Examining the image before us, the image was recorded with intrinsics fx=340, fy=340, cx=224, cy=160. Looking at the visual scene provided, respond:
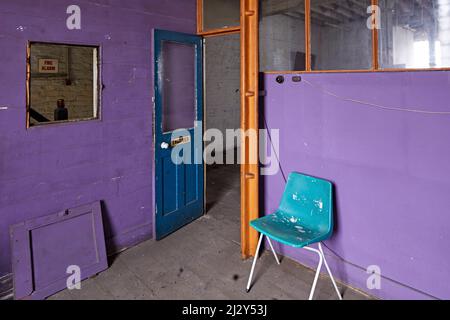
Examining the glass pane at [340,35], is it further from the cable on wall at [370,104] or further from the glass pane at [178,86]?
the glass pane at [178,86]

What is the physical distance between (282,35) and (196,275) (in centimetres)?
224

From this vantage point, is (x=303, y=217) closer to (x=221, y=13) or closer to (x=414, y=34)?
(x=414, y=34)

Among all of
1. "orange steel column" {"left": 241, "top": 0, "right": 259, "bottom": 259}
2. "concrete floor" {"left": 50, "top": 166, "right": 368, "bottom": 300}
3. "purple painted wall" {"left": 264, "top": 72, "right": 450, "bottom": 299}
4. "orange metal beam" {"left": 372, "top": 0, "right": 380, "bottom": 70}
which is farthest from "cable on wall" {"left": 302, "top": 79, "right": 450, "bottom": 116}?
"concrete floor" {"left": 50, "top": 166, "right": 368, "bottom": 300}

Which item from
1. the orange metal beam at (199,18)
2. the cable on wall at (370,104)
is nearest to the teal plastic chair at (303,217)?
the cable on wall at (370,104)

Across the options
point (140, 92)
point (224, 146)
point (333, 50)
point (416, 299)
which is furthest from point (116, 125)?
point (224, 146)

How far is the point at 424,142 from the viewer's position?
2.19m

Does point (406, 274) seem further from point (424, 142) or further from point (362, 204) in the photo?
point (424, 142)

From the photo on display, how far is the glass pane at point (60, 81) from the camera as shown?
5.50m

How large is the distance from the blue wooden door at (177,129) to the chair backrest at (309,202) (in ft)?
4.35

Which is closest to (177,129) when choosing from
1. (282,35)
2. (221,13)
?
(282,35)

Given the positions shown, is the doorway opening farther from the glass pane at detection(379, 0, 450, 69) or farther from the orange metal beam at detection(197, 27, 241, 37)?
the glass pane at detection(379, 0, 450, 69)

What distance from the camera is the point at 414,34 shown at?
2186 millimetres

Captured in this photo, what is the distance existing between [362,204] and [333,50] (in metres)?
1.20

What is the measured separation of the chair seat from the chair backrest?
0.05 metres
